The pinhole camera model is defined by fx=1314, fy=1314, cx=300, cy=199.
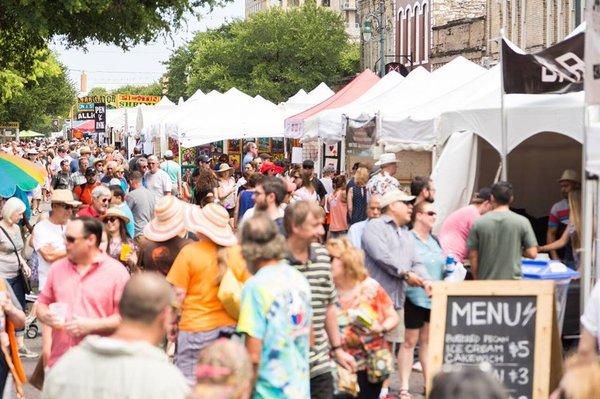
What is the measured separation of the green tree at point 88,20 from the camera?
19.4 metres

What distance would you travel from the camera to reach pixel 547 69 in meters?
13.1

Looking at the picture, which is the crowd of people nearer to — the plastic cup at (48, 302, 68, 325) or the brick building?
the plastic cup at (48, 302, 68, 325)

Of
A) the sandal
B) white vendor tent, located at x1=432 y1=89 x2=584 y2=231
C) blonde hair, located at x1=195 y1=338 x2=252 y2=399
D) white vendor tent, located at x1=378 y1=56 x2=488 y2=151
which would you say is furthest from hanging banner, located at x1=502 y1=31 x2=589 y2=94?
blonde hair, located at x1=195 y1=338 x2=252 y2=399

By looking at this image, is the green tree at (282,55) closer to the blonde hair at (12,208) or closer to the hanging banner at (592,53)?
the blonde hair at (12,208)

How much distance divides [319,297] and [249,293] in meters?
0.99

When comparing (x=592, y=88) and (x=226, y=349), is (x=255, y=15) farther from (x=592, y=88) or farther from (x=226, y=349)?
(x=226, y=349)

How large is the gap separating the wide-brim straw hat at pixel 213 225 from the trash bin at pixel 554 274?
14.2 feet

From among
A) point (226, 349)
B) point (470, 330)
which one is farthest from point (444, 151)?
point (226, 349)

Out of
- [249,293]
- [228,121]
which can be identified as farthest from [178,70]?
[249,293]

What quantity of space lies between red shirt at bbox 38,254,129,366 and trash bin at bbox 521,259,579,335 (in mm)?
5164

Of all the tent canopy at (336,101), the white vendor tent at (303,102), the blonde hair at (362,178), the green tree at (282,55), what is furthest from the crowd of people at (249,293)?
the green tree at (282,55)

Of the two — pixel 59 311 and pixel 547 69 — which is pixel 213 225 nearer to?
pixel 59 311

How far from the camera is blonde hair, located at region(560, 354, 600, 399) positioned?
4559 millimetres

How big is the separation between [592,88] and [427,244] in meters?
1.95
